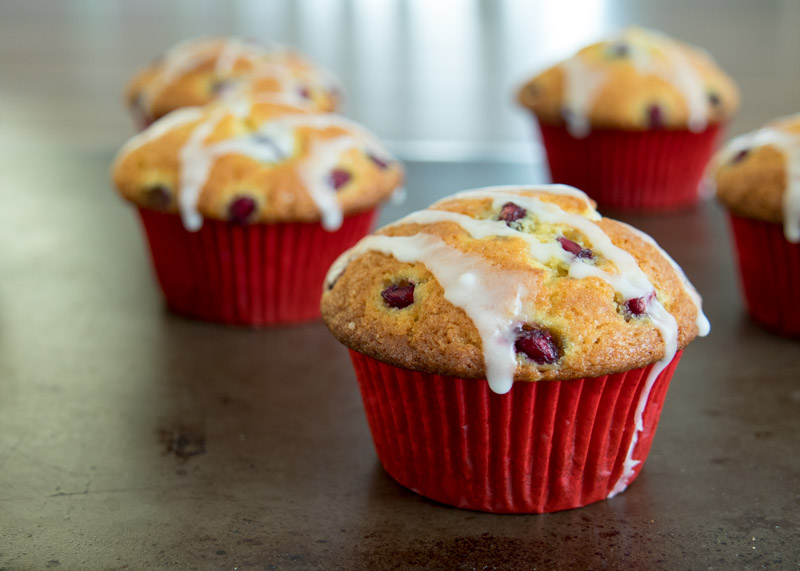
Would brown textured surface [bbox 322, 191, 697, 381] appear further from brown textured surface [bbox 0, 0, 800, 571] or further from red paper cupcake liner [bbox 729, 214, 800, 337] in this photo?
red paper cupcake liner [bbox 729, 214, 800, 337]

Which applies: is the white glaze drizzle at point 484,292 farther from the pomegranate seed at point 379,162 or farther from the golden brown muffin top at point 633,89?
the golden brown muffin top at point 633,89

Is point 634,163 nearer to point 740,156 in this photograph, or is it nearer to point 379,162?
point 740,156

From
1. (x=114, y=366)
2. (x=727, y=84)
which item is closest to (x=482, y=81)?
(x=727, y=84)

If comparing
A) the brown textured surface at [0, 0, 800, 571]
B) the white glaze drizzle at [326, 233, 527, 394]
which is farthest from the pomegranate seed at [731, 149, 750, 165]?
the white glaze drizzle at [326, 233, 527, 394]

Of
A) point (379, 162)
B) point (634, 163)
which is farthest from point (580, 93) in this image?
point (379, 162)

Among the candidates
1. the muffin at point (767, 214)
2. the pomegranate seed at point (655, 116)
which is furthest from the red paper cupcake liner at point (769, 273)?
the pomegranate seed at point (655, 116)

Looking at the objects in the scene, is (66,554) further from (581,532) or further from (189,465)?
(581,532)
